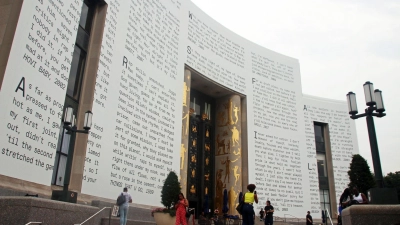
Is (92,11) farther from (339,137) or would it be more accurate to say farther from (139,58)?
(339,137)

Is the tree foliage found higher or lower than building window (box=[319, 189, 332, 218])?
lower

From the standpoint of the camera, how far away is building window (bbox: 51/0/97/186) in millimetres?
13008

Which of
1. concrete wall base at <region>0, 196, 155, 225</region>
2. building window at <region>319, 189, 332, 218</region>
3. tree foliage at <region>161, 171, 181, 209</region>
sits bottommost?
concrete wall base at <region>0, 196, 155, 225</region>

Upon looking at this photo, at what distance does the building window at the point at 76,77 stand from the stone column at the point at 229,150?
519 inches

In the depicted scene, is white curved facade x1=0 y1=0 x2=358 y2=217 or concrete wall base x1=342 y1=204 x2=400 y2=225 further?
white curved facade x1=0 y1=0 x2=358 y2=217

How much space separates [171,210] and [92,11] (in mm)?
9239

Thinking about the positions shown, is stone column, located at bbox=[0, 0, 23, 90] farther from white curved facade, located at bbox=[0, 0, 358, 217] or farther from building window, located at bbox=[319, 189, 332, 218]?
building window, located at bbox=[319, 189, 332, 218]

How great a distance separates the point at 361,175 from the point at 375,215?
15.4 metres

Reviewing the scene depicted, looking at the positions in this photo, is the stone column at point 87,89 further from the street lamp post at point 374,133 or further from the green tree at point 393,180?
the green tree at point 393,180

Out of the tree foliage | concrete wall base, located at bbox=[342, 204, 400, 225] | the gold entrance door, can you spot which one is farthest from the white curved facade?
concrete wall base, located at bbox=[342, 204, 400, 225]

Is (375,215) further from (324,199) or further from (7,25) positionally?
(324,199)

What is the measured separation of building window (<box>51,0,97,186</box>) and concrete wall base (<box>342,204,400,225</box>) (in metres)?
9.68

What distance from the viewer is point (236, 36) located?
2772cm

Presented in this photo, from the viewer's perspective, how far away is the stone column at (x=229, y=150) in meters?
24.3
